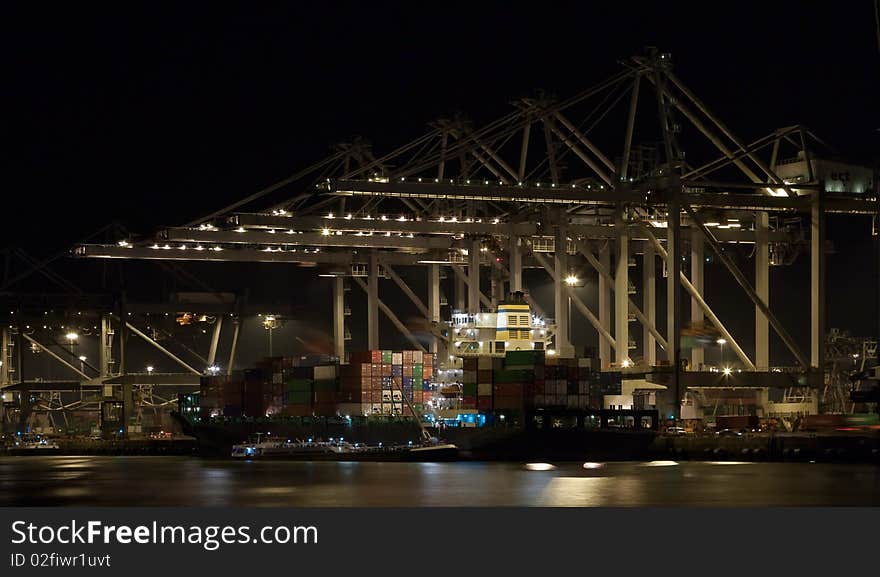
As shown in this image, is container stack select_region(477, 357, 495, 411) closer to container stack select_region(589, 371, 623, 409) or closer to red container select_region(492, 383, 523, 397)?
red container select_region(492, 383, 523, 397)

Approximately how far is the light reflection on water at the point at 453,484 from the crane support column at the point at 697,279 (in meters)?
9.67

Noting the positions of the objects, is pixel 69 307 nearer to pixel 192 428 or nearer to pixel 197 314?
pixel 197 314

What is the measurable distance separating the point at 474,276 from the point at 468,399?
1028 cm

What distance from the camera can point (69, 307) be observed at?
81.2 meters

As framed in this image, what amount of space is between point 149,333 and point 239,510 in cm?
5940

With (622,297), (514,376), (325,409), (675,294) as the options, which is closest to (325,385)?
(325,409)

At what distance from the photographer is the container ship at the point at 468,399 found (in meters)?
59.3

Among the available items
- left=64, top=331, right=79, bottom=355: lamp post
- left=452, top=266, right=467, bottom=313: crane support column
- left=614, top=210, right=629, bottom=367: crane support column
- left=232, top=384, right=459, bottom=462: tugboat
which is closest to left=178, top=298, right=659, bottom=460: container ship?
left=232, top=384, right=459, bottom=462: tugboat

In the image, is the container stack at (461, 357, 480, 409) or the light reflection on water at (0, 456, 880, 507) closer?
the light reflection on water at (0, 456, 880, 507)

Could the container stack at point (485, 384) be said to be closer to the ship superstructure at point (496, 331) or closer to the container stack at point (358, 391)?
the ship superstructure at point (496, 331)

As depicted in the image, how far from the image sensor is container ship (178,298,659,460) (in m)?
59.3

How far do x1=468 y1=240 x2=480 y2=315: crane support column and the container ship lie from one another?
3587 mm

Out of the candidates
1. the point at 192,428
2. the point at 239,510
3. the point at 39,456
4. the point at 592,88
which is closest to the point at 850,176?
the point at 592,88

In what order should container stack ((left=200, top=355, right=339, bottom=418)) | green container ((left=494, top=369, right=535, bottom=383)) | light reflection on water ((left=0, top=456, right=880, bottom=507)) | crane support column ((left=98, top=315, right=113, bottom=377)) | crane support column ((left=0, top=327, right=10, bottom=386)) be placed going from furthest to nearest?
1. crane support column ((left=0, top=327, right=10, bottom=386))
2. crane support column ((left=98, top=315, right=113, bottom=377))
3. container stack ((left=200, top=355, right=339, bottom=418))
4. green container ((left=494, top=369, right=535, bottom=383))
5. light reflection on water ((left=0, top=456, right=880, bottom=507))
